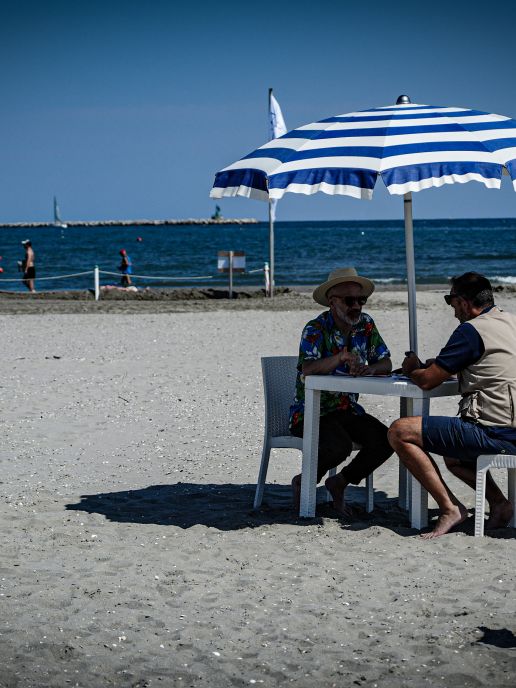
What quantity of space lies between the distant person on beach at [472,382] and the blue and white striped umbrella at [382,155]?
0.56 meters

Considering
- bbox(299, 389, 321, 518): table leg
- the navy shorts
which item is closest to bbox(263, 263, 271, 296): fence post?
bbox(299, 389, 321, 518): table leg

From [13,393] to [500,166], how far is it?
20.0 feet

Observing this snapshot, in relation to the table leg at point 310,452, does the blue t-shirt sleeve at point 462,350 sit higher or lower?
higher

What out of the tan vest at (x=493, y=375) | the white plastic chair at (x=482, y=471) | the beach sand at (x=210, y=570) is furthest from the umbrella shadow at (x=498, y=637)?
the tan vest at (x=493, y=375)

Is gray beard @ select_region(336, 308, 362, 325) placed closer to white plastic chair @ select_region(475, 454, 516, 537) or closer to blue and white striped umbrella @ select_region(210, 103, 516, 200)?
blue and white striped umbrella @ select_region(210, 103, 516, 200)

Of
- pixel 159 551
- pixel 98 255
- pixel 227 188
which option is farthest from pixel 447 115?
pixel 98 255

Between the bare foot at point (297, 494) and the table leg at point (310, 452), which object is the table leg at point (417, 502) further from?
the bare foot at point (297, 494)

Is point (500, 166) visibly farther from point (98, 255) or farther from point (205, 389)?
point (98, 255)

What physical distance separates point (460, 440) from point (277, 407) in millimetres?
1293

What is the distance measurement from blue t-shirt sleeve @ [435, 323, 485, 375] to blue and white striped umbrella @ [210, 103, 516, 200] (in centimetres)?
69

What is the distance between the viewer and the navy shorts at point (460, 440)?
5.00 metres

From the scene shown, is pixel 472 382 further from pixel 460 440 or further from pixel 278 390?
pixel 278 390

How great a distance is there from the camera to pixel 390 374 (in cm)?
564

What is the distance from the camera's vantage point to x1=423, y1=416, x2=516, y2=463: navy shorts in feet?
16.4
